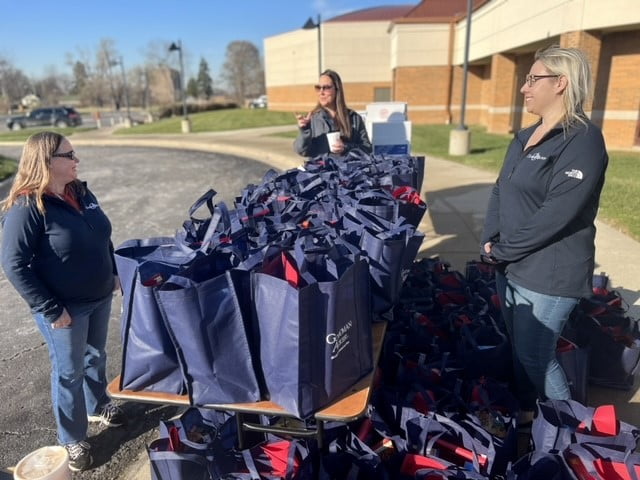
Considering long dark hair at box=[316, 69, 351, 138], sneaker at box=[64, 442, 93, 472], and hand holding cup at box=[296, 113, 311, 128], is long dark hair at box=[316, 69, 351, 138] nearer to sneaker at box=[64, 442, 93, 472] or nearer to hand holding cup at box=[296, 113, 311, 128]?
hand holding cup at box=[296, 113, 311, 128]

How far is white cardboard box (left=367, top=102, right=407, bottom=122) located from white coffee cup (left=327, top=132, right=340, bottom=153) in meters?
2.36

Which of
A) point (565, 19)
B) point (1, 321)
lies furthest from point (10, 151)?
point (565, 19)

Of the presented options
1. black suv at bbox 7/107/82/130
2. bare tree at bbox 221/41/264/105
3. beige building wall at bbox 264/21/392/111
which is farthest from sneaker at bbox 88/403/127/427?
bare tree at bbox 221/41/264/105

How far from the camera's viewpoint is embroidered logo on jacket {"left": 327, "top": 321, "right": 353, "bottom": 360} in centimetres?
→ 170

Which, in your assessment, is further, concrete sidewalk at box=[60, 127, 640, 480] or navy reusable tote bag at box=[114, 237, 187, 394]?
concrete sidewalk at box=[60, 127, 640, 480]

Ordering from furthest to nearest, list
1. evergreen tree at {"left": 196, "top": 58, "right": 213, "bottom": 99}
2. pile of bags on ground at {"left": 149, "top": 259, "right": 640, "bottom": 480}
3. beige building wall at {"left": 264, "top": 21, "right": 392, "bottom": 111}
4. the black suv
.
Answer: evergreen tree at {"left": 196, "top": 58, "right": 213, "bottom": 99} → the black suv → beige building wall at {"left": 264, "top": 21, "right": 392, "bottom": 111} → pile of bags on ground at {"left": 149, "top": 259, "right": 640, "bottom": 480}

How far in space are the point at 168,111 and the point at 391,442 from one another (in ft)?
149

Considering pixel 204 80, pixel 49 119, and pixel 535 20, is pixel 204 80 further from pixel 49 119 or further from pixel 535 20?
pixel 535 20

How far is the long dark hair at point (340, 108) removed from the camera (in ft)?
15.0

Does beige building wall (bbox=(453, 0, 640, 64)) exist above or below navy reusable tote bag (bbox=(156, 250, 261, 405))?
above

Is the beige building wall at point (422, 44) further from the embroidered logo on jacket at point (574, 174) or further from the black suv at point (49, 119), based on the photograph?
the embroidered logo on jacket at point (574, 174)

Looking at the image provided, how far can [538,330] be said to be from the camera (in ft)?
7.85

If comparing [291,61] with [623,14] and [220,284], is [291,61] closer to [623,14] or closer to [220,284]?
[623,14]

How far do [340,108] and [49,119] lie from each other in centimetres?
4066
